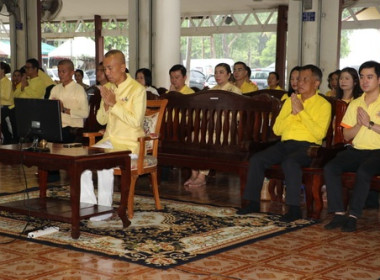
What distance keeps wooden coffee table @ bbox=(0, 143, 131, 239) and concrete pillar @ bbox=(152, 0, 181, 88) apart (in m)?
4.78

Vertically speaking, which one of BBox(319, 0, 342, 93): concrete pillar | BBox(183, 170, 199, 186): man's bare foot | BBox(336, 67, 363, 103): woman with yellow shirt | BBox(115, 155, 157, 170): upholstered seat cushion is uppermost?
BBox(319, 0, 342, 93): concrete pillar

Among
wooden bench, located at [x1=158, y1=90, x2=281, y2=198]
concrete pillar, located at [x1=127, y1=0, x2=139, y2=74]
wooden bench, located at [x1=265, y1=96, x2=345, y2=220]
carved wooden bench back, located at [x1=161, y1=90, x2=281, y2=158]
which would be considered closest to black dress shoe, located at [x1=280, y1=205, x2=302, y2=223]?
wooden bench, located at [x1=265, y1=96, x2=345, y2=220]

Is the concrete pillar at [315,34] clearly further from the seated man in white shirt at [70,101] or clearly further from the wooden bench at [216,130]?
the seated man in white shirt at [70,101]

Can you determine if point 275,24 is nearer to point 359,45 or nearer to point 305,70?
point 359,45

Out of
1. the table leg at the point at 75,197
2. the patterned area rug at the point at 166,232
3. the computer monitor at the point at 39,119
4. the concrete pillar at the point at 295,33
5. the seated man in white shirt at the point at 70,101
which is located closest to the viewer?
the patterned area rug at the point at 166,232

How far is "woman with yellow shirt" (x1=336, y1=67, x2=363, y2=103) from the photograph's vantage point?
239 inches

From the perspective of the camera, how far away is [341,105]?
556cm

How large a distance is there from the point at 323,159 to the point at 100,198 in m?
1.81

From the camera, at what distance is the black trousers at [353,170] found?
4.88 meters

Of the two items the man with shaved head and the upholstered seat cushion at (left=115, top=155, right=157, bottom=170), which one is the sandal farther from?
the man with shaved head

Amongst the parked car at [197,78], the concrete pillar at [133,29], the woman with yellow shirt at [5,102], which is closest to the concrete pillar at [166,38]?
the concrete pillar at [133,29]

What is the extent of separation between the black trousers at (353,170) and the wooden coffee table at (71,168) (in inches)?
60.1

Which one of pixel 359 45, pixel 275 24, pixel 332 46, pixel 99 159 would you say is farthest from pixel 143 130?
pixel 275 24

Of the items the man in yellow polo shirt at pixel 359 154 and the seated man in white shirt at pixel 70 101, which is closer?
the man in yellow polo shirt at pixel 359 154
